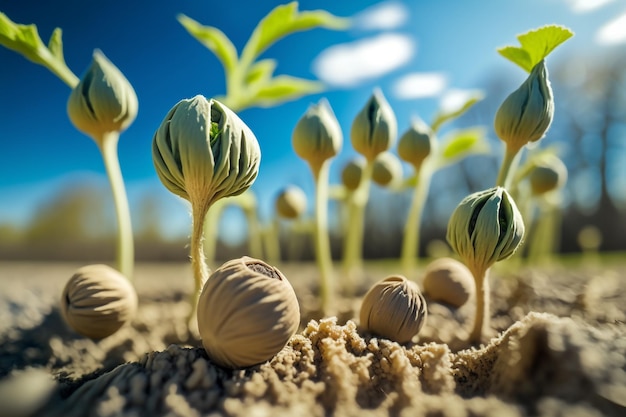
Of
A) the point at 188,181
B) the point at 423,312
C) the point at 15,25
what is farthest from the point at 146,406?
the point at 15,25

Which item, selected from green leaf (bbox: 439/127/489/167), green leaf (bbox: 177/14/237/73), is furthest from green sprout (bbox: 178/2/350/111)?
green leaf (bbox: 439/127/489/167)

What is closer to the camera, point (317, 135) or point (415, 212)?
point (317, 135)

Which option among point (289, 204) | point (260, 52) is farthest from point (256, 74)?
point (289, 204)

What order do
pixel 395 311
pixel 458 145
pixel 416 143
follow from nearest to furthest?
pixel 395 311, pixel 416 143, pixel 458 145

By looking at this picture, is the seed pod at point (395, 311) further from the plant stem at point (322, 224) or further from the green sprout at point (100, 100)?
the green sprout at point (100, 100)

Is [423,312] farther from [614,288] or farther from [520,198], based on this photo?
[614,288]

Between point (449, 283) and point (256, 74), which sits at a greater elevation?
point (256, 74)

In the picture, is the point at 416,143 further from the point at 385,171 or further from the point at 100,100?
the point at 100,100
